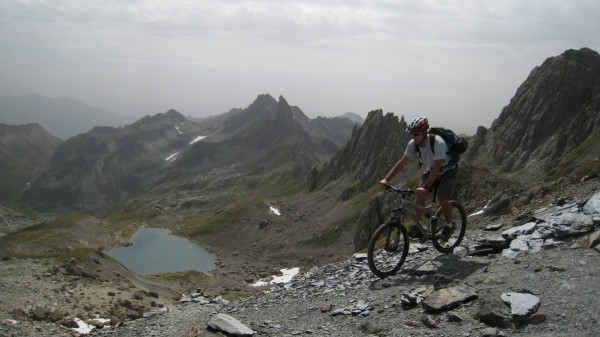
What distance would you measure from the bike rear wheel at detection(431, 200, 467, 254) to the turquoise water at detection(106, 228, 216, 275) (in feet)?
301

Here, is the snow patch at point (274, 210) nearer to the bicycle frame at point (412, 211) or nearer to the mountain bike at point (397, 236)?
the mountain bike at point (397, 236)

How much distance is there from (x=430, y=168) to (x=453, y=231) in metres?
3.06

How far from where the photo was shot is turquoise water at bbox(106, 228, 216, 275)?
108387 millimetres

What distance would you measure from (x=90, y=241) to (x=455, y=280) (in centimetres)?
11275

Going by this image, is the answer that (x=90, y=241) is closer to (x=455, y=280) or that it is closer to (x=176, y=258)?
(x=176, y=258)

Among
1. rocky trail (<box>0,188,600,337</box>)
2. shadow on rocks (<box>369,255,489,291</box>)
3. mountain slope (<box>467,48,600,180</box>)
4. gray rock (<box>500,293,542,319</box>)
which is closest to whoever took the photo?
gray rock (<box>500,293,542,319</box>)

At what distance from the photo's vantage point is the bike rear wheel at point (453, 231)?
62.7 ft

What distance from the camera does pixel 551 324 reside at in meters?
12.7

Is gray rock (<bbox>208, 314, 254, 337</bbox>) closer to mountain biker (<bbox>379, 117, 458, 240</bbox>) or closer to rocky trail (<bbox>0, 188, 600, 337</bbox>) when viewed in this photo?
rocky trail (<bbox>0, 188, 600, 337</bbox>)

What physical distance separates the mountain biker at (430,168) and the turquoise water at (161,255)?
93054 millimetres

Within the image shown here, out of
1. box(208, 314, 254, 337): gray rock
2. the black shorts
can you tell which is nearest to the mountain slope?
the black shorts

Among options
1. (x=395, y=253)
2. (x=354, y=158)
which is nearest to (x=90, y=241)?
(x=354, y=158)

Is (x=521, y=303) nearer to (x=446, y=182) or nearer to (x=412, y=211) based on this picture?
(x=412, y=211)

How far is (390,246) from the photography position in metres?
18.4
